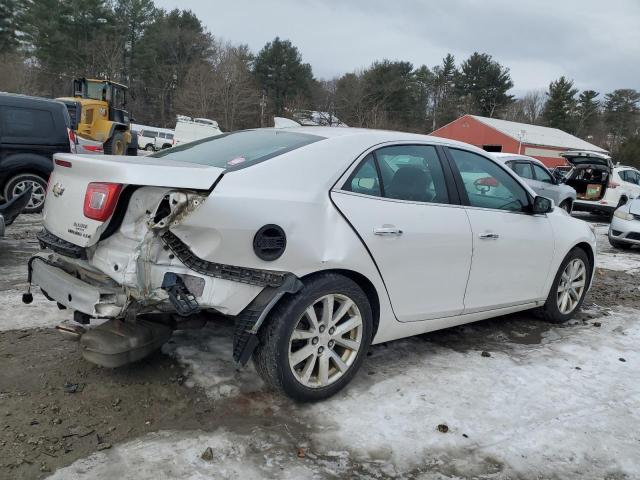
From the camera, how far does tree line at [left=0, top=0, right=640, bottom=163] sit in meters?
43.8

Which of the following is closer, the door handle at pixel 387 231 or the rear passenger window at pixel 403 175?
the door handle at pixel 387 231

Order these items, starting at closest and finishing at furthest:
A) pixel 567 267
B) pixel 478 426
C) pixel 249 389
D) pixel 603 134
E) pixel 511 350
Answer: pixel 478 426 < pixel 249 389 < pixel 511 350 < pixel 567 267 < pixel 603 134

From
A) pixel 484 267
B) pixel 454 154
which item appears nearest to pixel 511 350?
pixel 484 267

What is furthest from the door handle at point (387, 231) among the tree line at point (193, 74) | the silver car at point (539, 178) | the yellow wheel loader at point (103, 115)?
the tree line at point (193, 74)

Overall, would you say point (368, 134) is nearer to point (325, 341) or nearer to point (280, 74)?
point (325, 341)

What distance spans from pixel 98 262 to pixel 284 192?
1072 mm

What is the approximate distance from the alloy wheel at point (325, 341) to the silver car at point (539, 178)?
8.98 metres

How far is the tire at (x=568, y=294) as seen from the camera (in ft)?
15.7

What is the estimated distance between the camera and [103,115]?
63.7ft

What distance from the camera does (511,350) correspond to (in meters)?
4.22

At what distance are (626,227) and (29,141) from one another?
10473 mm

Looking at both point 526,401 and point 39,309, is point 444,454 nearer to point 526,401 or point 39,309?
point 526,401

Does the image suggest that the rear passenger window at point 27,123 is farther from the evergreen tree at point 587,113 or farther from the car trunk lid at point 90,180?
the evergreen tree at point 587,113

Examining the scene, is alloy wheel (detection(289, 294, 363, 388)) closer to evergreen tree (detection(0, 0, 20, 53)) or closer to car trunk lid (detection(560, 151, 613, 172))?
car trunk lid (detection(560, 151, 613, 172))
